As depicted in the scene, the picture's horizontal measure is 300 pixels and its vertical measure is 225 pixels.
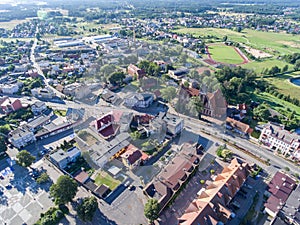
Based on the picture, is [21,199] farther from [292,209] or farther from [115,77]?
[115,77]

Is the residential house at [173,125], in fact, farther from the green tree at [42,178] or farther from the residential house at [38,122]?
the residential house at [38,122]

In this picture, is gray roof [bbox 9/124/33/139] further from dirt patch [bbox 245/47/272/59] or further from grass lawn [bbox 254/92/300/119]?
dirt patch [bbox 245/47/272/59]

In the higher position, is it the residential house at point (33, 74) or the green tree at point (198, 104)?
the green tree at point (198, 104)

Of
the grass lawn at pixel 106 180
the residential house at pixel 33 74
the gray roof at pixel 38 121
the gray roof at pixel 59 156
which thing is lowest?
the grass lawn at pixel 106 180

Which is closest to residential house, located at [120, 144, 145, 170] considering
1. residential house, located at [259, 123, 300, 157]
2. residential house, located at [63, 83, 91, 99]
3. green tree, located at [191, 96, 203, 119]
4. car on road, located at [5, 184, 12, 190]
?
car on road, located at [5, 184, 12, 190]

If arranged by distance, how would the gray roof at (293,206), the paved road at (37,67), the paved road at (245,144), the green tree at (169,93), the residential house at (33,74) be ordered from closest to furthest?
the gray roof at (293,206)
the paved road at (245,144)
the green tree at (169,93)
the paved road at (37,67)
the residential house at (33,74)

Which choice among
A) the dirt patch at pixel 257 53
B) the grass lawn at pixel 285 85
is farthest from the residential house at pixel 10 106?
the dirt patch at pixel 257 53
